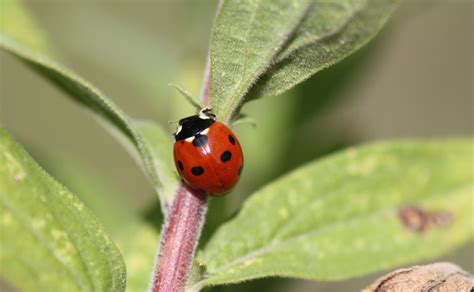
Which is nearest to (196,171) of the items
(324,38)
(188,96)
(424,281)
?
(188,96)

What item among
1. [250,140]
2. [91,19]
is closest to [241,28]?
[250,140]

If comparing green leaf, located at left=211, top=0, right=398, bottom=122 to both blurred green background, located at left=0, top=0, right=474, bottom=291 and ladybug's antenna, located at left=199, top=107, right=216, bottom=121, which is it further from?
blurred green background, located at left=0, top=0, right=474, bottom=291

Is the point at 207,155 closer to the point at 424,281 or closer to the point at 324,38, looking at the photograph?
the point at 324,38

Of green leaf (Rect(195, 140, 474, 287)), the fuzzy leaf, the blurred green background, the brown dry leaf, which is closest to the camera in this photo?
the fuzzy leaf

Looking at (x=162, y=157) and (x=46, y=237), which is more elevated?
(x=46, y=237)

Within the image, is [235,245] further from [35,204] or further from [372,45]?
[372,45]

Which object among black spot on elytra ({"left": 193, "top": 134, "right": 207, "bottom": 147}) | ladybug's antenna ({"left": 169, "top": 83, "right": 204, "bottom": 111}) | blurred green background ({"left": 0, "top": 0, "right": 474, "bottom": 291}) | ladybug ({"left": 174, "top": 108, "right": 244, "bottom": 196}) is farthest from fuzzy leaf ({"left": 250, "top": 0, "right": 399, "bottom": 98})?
blurred green background ({"left": 0, "top": 0, "right": 474, "bottom": 291})

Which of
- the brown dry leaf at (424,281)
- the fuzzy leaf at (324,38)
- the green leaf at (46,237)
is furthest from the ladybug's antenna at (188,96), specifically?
the brown dry leaf at (424,281)
